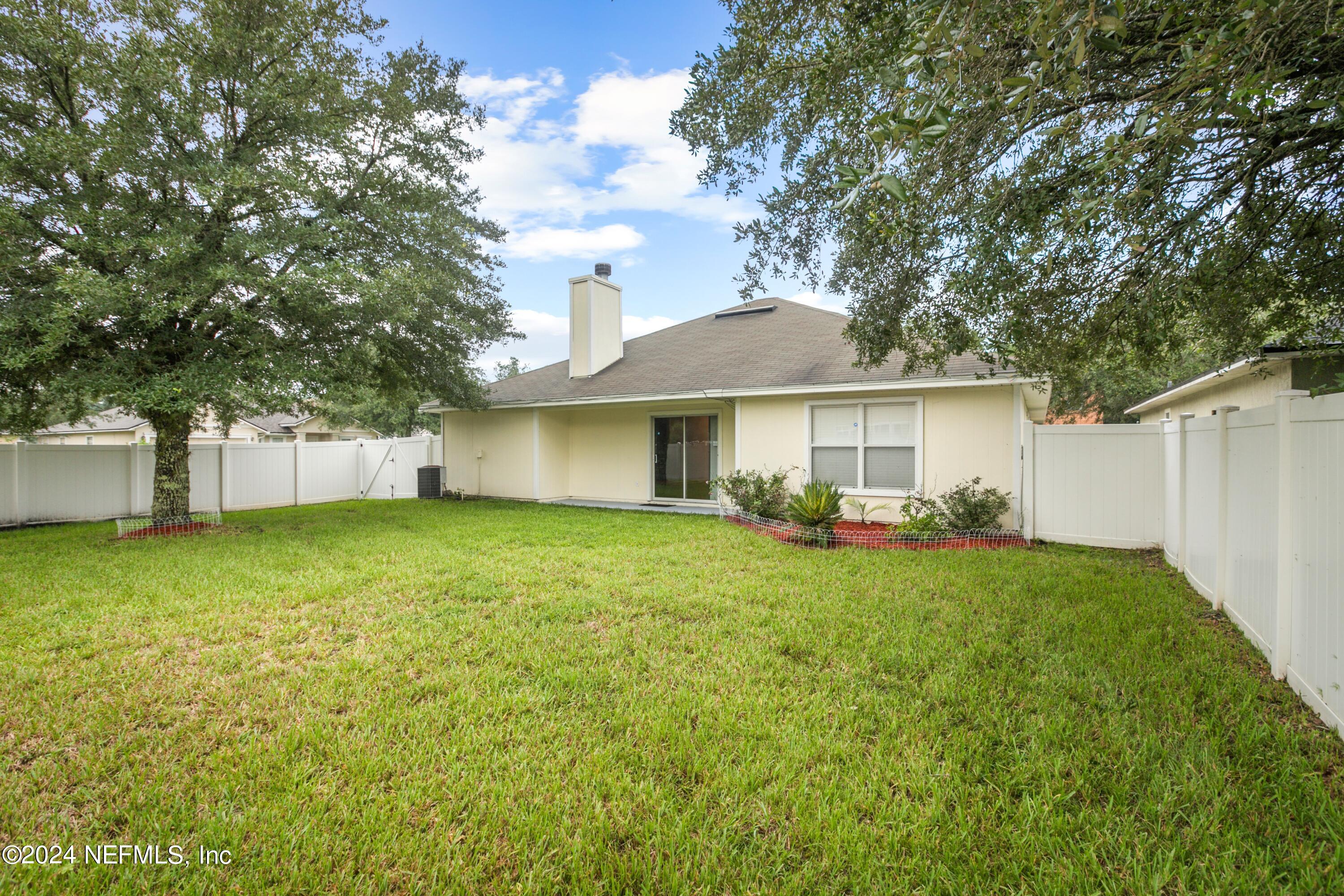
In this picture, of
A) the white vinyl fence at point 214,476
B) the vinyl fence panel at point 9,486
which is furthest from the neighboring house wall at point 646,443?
the vinyl fence panel at point 9,486

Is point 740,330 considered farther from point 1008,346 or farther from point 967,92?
point 967,92

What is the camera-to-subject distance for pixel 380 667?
3910mm

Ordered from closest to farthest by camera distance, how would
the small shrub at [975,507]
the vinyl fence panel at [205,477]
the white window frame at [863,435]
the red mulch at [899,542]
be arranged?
the red mulch at [899,542], the small shrub at [975,507], the white window frame at [863,435], the vinyl fence panel at [205,477]

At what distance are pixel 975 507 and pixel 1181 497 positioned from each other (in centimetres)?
262

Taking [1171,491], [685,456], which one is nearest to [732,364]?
[685,456]

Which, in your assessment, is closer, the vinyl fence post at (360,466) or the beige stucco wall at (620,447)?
the beige stucco wall at (620,447)

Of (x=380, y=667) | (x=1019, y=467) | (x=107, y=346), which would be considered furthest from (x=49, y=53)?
(x=1019, y=467)

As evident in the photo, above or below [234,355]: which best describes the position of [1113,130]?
above

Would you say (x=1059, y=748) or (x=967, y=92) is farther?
(x=967, y=92)

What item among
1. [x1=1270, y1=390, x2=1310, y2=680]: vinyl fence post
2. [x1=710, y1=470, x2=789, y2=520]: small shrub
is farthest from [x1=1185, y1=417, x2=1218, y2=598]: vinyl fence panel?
[x1=710, y1=470, x2=789, y2=520]: small shrub

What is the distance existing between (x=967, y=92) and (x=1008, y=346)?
9.96ft

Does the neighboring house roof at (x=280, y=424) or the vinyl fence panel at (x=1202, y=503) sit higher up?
the neighboring house roof at (x=280, y=424)

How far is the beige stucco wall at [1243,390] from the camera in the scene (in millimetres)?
8188

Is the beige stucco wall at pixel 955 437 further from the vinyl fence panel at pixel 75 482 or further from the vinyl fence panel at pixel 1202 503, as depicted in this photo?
the vinyl fence panel at pixel 75 482
